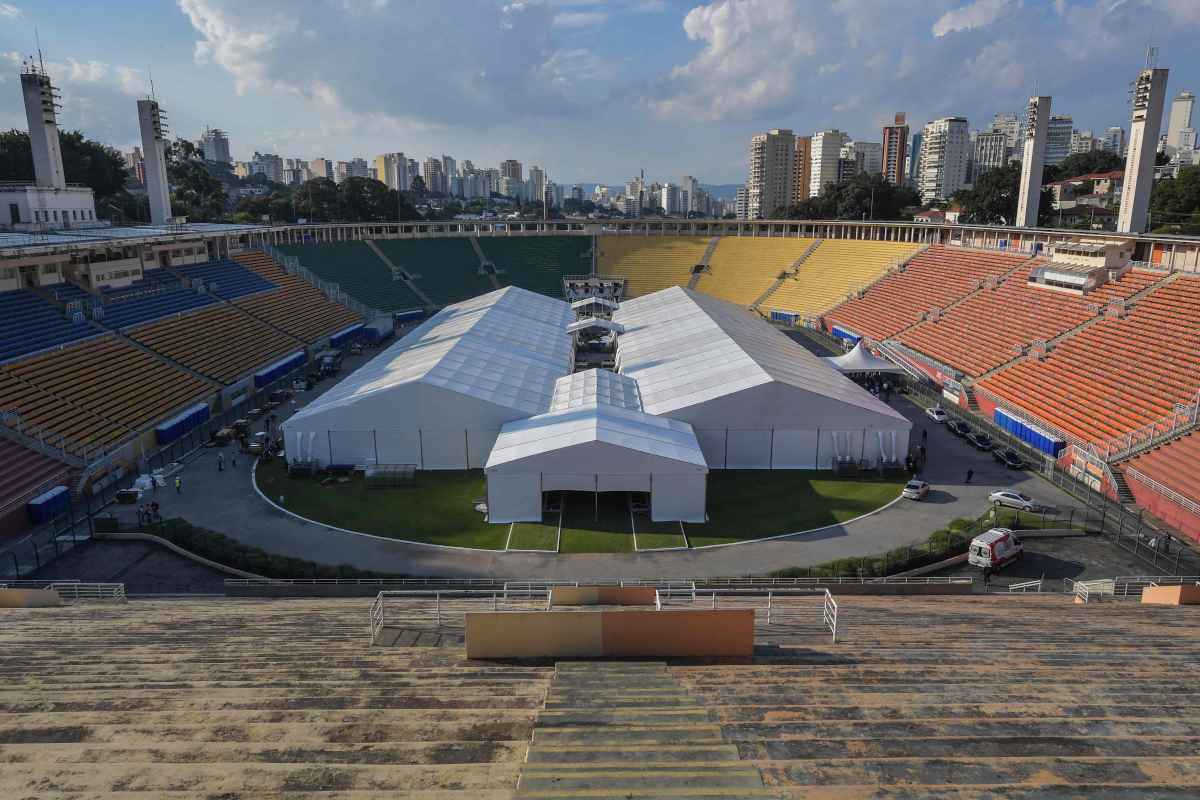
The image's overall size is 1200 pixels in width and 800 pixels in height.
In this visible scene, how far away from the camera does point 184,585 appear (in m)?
21.2

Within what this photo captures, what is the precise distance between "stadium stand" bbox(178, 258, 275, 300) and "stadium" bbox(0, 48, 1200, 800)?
1.16ft

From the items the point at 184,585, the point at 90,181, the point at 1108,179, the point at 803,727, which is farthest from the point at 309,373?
the point at 1108,179

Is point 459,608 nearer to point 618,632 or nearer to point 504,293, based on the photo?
point 618,632

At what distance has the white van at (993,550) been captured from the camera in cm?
2188

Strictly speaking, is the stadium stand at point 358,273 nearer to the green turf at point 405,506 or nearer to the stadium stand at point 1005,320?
the green turf at point 405,506

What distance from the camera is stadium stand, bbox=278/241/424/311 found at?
65.9 m

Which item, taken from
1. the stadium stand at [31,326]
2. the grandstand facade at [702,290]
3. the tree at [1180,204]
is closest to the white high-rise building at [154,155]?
the grandstand facade at [702,290]

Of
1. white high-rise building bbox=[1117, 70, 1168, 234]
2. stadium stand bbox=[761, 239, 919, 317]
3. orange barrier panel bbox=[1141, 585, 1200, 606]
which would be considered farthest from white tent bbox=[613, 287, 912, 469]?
stadium stand bbox=[761, 239, 919, 317]

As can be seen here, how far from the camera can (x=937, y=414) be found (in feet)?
119

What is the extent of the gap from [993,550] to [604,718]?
17.2m

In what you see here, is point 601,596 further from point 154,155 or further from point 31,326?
point 154,155

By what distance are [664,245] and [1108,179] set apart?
6426cm

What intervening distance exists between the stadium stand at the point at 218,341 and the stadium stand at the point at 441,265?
74.5ft

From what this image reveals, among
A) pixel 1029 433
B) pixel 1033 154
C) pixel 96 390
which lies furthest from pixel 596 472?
pixel 1033 154
